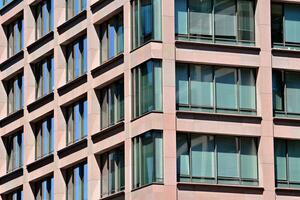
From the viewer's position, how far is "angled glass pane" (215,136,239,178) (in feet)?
201

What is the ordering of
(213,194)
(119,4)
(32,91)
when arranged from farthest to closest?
(32,91) → (119,4) → (213,194)

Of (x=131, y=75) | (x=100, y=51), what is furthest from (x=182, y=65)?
(x=100, y=51)

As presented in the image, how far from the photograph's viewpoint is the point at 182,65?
61.3 meters

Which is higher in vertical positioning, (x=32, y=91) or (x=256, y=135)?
(x=32, y=91)

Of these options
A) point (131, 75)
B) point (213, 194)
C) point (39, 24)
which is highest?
point (39, 24)

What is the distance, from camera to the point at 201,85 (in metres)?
61.8

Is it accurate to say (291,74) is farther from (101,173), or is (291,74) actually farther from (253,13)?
(101,173)

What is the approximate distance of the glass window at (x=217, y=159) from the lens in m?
60.5

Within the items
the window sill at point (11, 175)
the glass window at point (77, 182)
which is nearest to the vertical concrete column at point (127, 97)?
the glass window at point (77, 182)

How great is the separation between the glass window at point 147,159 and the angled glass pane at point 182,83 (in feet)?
7.51

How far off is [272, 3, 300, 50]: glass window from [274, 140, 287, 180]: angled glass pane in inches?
190

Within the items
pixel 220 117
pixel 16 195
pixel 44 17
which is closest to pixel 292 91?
pixel 220 117

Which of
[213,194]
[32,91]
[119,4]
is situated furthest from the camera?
[32,91]

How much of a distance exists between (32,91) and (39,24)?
12.9 feet
